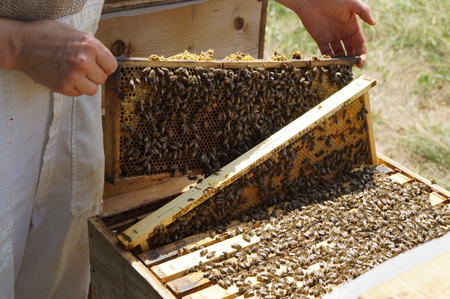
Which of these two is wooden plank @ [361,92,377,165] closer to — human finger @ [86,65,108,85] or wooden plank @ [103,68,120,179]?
wooden plank @ [103,68,120,179]

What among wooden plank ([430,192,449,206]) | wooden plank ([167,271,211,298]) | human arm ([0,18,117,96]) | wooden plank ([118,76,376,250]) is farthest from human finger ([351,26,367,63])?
wooden plank ([167,271,211,298])

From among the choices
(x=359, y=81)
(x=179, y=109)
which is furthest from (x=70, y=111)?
(x=359, y=81)

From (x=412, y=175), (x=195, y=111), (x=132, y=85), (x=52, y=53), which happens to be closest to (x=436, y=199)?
(x=412, y=175)

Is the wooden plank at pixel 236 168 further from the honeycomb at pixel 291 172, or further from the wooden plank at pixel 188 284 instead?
the wooden plank at pixel 188 284

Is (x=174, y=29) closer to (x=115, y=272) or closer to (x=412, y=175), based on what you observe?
(x=115, y=272)

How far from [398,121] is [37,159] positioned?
22.3ft

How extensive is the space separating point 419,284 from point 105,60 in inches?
71.2

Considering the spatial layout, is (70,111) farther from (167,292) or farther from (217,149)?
(167,292)

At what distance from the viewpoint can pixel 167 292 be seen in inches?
77.2

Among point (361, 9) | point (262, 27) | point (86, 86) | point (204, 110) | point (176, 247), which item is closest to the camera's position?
point (86, 86)

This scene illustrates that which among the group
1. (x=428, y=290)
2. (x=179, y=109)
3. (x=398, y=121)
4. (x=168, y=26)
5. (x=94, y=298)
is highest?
(x=168, y=26)

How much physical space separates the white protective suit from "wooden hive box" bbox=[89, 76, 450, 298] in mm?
481

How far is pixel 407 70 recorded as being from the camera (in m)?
8.77

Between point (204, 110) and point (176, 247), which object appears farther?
point (204, 110)
